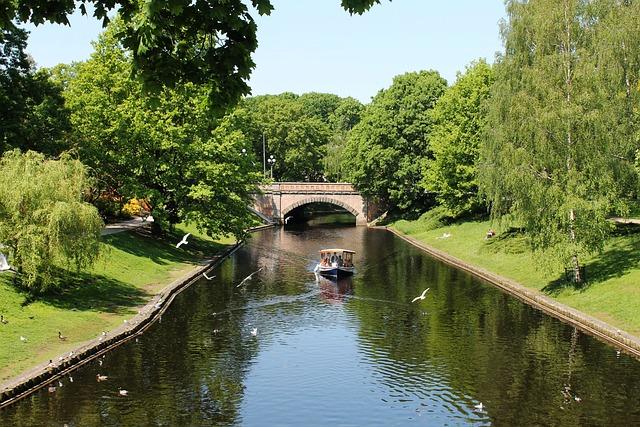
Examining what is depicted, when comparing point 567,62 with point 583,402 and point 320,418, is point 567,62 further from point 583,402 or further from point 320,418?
point 320,418

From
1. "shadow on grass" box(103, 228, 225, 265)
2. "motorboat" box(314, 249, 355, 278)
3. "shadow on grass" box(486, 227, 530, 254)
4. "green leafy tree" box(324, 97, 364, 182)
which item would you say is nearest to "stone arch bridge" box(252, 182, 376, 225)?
"green leafy tree" box(324, 97, 364, 182)

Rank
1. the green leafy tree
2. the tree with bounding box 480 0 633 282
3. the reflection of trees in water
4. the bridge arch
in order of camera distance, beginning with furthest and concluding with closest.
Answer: the green leafy tree
the bridge arch
the tree with bounding box 480 0 633 282
the reflection of trees in water

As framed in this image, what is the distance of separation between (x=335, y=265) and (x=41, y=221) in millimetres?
27529

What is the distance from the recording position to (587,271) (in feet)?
159

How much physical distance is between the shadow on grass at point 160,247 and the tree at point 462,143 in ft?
98.3

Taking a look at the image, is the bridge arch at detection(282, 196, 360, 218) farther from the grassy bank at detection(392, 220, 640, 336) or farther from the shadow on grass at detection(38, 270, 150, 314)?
the shadow on grass at detection(38, 270, 150, 314)

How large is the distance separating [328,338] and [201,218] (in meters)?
27.8

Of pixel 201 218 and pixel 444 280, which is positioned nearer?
pixel 444 280

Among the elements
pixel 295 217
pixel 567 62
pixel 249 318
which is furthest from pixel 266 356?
pixel 295 217

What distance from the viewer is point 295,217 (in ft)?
450

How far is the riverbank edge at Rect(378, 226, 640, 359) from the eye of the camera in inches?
1409

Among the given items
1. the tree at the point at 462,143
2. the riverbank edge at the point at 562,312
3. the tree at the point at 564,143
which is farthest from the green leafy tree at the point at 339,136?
the tree at the point at 564,143

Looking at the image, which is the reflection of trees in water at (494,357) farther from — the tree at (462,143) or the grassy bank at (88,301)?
the tree at (462,143)

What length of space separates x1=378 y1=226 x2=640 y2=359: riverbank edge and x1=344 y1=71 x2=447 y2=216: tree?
127 ft
